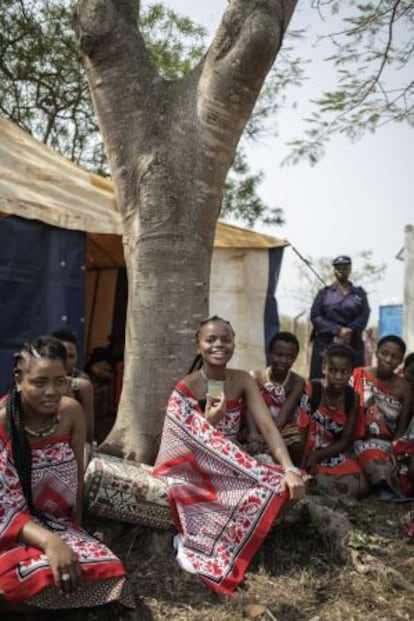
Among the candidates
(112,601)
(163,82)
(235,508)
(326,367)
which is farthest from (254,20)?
(112,601)

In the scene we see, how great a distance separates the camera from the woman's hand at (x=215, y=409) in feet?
11.9

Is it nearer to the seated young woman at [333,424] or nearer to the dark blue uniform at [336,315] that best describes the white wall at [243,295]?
the dark blue uniform at [336,315]

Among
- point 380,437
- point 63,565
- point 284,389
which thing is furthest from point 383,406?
point 63,565

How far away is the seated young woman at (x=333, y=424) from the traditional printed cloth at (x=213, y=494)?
4.37 ft

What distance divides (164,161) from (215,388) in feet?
4.71

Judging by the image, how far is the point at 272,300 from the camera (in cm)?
755

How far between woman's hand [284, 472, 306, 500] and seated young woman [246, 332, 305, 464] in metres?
1.28

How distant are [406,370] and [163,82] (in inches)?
114

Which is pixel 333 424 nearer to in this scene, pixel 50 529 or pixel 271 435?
pixel 271 435

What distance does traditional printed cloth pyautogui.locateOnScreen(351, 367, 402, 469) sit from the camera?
5.04m

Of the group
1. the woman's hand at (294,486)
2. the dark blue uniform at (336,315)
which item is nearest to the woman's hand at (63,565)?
the woman's hand at (294,486)

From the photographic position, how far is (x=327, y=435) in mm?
5043

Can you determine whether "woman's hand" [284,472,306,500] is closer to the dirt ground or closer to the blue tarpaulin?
the dirt ground

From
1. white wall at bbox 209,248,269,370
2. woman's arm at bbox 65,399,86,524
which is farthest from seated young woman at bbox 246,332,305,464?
white wall at bbox 209,248,269,370
